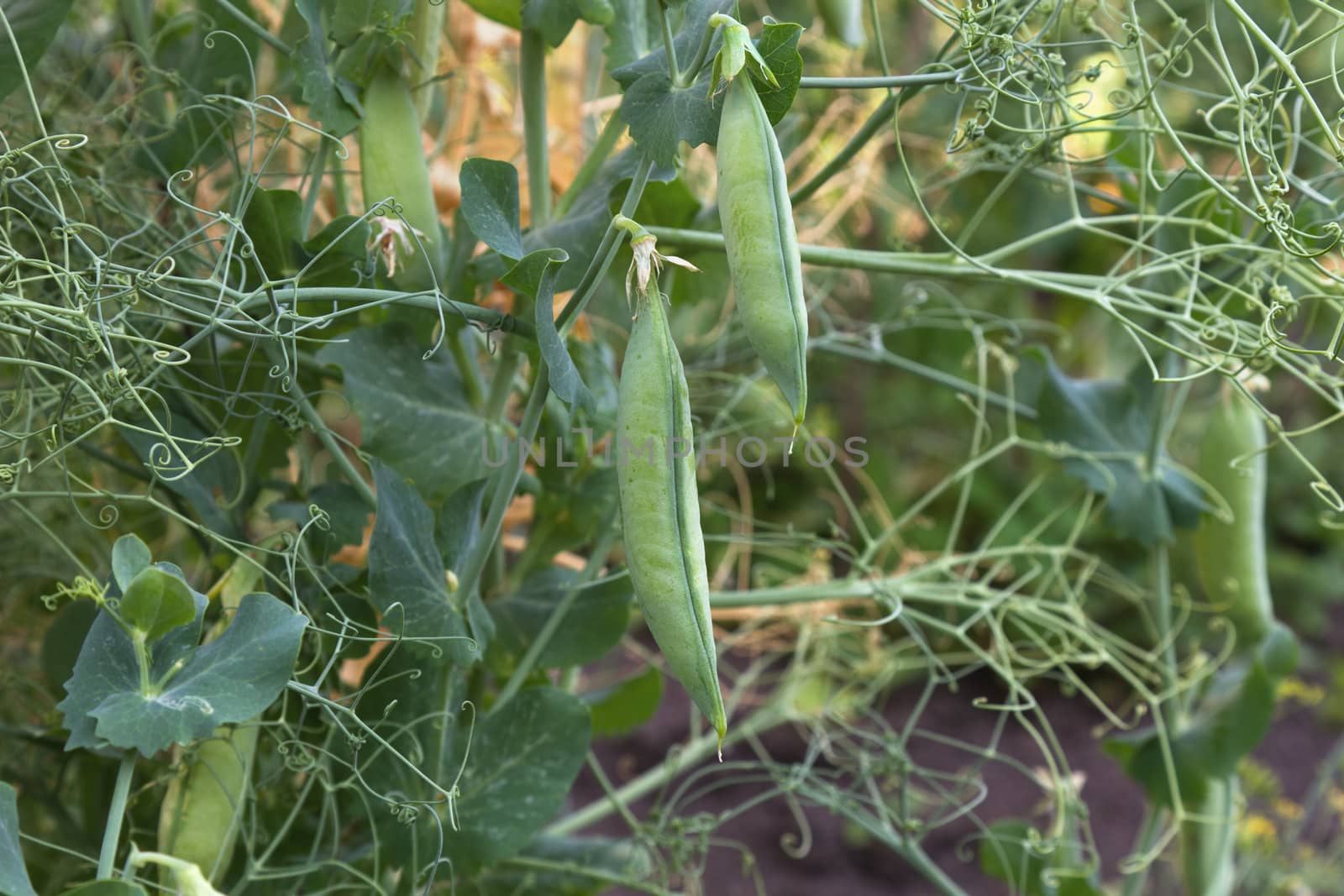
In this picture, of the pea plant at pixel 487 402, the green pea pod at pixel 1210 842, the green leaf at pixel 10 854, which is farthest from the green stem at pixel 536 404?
the green pea pod at pixel 1210 842

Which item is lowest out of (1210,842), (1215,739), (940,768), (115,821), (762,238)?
(940,768)

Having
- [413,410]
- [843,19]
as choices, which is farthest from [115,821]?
[843,19]

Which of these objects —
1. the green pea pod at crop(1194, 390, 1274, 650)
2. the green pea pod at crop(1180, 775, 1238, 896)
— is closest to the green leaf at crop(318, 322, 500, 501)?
the green pea pod at crop(1194, 390, 1274, 650)

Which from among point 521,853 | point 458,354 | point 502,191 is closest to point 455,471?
point 458,354

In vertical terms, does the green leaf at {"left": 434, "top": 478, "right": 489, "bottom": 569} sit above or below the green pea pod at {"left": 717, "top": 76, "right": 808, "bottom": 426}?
below

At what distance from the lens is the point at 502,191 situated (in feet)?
1.77

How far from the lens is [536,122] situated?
2.13 ft

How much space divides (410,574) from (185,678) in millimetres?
117

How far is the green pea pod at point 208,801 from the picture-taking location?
22.9 inches

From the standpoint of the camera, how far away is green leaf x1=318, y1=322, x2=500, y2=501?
2.05 feet

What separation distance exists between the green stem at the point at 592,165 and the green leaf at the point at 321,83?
5.0 inches

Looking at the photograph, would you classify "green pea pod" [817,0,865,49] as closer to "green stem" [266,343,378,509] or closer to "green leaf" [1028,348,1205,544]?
"green leaf" [1028,348,1205,544]

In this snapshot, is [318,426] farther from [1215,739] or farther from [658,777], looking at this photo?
[1215,739]

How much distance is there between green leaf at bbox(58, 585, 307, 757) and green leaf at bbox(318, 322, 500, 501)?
0.16 meters
